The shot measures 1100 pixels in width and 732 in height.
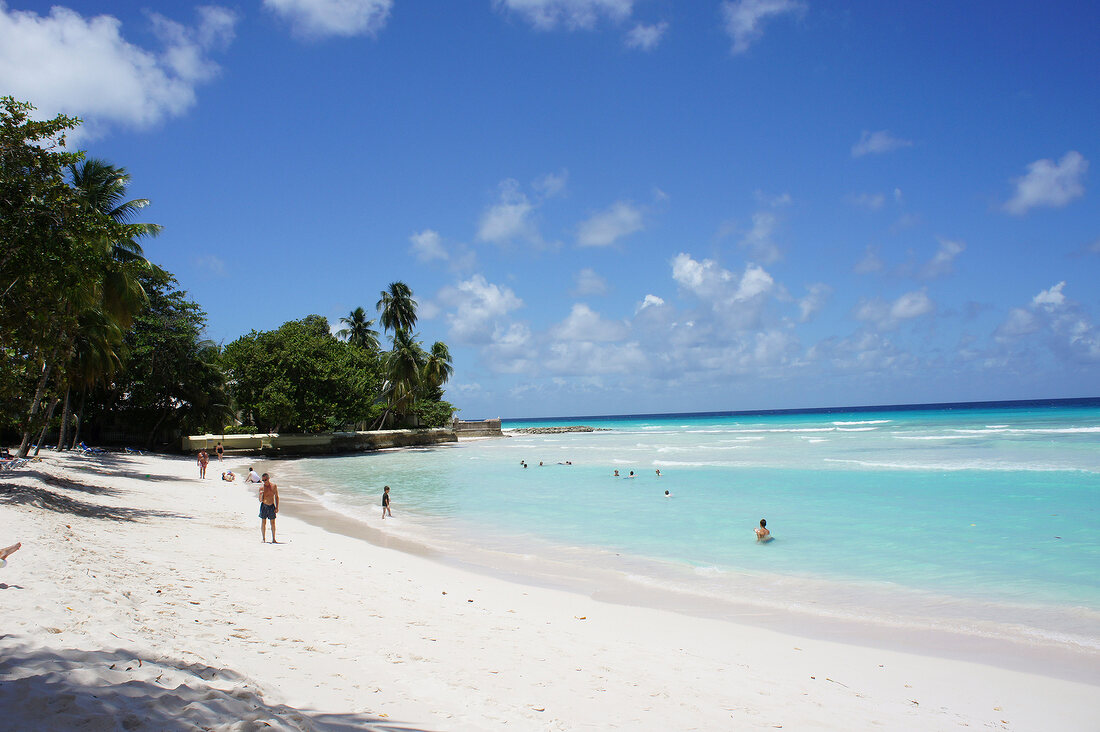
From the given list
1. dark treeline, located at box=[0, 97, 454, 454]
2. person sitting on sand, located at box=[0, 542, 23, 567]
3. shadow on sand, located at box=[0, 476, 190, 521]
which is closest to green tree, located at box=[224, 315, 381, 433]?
dark treeline, located at box=[0, 97, 454, 454]

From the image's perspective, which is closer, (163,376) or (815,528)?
(815,528)

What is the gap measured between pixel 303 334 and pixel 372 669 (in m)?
39.8

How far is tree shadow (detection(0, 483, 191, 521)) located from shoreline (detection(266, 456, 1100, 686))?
4.41 metres

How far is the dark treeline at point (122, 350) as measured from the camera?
10016mm

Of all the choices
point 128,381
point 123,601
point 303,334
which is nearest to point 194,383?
point 128,381

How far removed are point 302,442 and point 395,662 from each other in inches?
1534

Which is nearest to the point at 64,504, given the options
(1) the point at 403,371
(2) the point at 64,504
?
(2) the point at 64,504

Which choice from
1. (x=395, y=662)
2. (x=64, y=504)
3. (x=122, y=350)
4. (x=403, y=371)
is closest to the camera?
(x=395, y=662)

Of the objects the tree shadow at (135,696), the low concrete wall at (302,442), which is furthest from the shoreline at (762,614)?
the low concrete wall at (302,442)

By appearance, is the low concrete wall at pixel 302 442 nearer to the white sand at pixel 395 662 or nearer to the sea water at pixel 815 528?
the sea water at pixel 815 528

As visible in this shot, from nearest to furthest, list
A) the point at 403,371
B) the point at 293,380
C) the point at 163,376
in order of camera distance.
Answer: the point at 163,376 < the point at 293,380 < the point at 403,371

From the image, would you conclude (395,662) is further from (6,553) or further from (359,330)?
(359,330)

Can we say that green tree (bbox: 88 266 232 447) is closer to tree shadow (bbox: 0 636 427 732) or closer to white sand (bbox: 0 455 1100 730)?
white sand (bbox: 0 455 1100 730)

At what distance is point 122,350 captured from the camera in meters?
25.1
